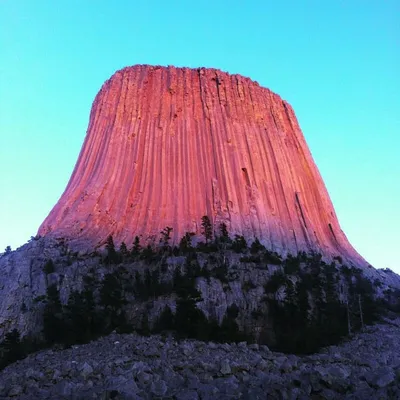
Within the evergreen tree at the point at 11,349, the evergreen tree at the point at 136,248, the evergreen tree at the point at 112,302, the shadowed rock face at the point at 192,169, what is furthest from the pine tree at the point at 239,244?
the evergreen tree at the point at 11,349

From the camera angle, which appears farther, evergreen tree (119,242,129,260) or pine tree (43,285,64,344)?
evergreen tree (119,242,129,260)

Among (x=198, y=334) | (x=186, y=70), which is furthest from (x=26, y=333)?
(x=186, y=70)

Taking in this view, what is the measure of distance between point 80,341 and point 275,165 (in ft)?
79.5

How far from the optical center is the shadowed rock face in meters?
35.1

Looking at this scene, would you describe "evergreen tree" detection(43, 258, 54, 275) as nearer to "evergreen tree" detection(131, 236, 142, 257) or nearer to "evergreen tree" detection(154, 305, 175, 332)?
"evergreen tree" detection(131, 236, 142, 257)

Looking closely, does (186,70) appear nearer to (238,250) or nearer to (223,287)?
(238,250)

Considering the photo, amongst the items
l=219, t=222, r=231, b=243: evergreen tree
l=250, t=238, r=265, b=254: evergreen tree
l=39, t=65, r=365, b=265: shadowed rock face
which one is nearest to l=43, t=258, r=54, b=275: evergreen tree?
l=39, t=65, r=365, b=265: shadowed rock face

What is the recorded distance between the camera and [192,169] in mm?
38656

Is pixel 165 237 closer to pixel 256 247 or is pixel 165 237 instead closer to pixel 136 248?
pixel 136 248

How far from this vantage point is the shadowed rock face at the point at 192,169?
35.1 meters

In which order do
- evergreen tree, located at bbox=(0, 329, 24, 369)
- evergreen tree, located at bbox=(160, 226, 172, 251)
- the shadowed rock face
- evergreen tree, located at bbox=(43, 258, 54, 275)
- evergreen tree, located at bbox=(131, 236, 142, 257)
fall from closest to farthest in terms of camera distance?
evergreen tree, located at bbox=(0, 329, 24, 369) → evergreen tree, located at bbox=(43, 258, 54, 275) → evergreen tree, located at bbox=(131, 236, 142, 257) → evergreen tree, located at bbox=(160, 226, 172, 251) → the shadowed rock face

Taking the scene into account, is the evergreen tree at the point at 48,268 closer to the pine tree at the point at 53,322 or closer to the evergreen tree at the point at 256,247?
the pine tree at the point at 53,322

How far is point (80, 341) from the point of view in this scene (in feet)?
73.9

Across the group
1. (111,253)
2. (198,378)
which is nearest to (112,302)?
A: (111,253)
